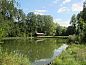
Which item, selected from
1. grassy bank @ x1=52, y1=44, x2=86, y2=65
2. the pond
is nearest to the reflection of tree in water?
the pond

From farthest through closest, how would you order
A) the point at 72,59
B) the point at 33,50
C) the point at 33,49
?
the point at 33,49 → the point at 33,50 → the point at 72,59

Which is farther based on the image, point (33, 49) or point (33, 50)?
point (33, 49)

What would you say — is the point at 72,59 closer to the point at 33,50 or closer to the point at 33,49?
the point at 33,50

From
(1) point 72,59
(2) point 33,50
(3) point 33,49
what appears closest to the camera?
(1) point 72,59

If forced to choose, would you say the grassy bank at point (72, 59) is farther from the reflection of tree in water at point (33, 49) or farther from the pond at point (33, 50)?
the reflection of tree in water at point (33, 49)

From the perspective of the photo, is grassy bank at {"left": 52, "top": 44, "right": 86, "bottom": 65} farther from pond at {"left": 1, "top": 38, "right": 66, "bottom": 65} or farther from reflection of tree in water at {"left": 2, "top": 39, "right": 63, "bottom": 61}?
reflection of tree in water at {"left": 2, "top": 39, "right": 63, "bottom": 61}

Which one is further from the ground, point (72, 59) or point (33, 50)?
point (72, 59)

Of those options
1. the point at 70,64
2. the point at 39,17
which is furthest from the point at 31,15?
the point at 70,64

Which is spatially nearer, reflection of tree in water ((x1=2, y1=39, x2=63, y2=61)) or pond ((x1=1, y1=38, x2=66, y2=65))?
pond ((x1=1, y1=38, x2=66, y2=65))

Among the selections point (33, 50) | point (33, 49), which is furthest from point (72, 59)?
point (33, 49)

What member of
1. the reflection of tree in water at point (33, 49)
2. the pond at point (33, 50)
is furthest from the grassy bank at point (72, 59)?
the reflection of tree in water at point (33, 49)

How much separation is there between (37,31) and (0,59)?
408ft

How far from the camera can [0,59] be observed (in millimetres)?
14953

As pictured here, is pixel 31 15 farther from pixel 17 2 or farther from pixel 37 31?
pixel 17 2
